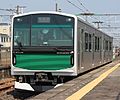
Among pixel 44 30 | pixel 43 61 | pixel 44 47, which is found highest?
pixel 44 30

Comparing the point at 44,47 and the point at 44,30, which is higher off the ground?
the point at 44,30

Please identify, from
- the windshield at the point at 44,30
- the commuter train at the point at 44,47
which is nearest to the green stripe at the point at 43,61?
the commuter train at the point at 44,47

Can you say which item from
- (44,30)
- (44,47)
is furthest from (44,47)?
(44,30)

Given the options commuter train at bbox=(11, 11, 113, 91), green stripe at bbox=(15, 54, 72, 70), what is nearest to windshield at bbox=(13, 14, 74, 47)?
commuter train at bbox=(11, 11, 113, 91)

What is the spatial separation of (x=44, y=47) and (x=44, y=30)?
61cm

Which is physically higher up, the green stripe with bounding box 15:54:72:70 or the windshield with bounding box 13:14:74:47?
the windshield with bounding box 13:14:74:47

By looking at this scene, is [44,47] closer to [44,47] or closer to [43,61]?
[44,47]

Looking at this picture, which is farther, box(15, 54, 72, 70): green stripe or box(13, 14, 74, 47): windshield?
box(13, 14, 74, 47): windshield

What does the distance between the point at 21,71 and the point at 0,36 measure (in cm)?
6448

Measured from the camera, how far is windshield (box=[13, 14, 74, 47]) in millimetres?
13961

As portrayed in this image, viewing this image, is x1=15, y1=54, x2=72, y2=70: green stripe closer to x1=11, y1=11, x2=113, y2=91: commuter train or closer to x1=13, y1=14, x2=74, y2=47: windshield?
x1=11, y1=11, x2=113, y2=91: commuter train

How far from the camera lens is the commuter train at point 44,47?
45.4 ft

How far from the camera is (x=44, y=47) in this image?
13859 millimetres

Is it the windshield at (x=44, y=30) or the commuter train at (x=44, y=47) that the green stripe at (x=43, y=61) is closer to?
the commuter train at (x=44, y=47)
